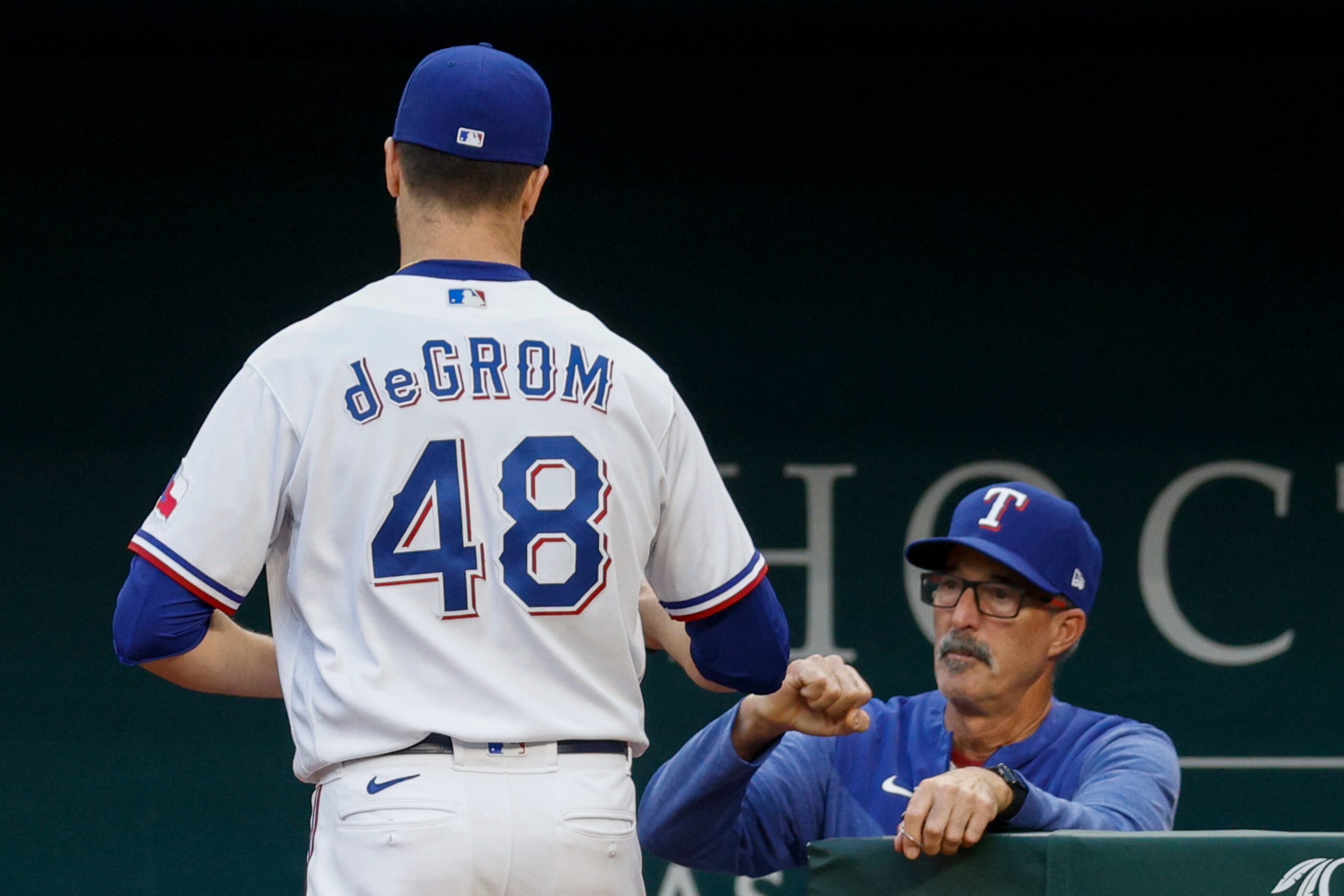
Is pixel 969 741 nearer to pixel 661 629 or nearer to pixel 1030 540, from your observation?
pixel 1030 540

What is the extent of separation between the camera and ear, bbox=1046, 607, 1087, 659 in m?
2.37

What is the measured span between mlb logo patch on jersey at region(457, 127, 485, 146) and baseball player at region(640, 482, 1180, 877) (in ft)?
2.44

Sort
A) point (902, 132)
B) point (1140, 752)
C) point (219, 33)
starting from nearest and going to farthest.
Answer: point (1140, 752), point (219, 33), point (902, 132)

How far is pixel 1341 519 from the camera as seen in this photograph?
12.4 feet

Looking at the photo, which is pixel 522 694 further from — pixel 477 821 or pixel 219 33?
pixel 219 33

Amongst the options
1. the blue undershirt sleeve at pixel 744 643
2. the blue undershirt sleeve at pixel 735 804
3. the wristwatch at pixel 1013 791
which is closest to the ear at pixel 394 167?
the blue undershirt sleeve at pixel 744 643

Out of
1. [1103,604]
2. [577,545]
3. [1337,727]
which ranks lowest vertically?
[1337,727]

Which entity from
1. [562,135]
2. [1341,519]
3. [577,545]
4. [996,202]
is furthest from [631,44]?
[577,545]

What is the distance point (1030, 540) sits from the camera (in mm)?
2344

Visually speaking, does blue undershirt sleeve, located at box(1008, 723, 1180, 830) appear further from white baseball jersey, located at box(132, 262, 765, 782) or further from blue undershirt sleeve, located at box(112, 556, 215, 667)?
blue undershirt sleeve, located at box(112, 556, 215, 667)

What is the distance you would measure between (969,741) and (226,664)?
3.50 ft

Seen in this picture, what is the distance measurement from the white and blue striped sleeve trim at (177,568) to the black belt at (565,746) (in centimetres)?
20

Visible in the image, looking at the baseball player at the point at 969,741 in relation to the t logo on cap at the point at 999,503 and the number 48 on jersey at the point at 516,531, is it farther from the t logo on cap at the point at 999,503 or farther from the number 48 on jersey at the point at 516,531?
the number 48 on jersey at the point at 516,531

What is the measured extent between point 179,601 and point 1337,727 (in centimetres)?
290
